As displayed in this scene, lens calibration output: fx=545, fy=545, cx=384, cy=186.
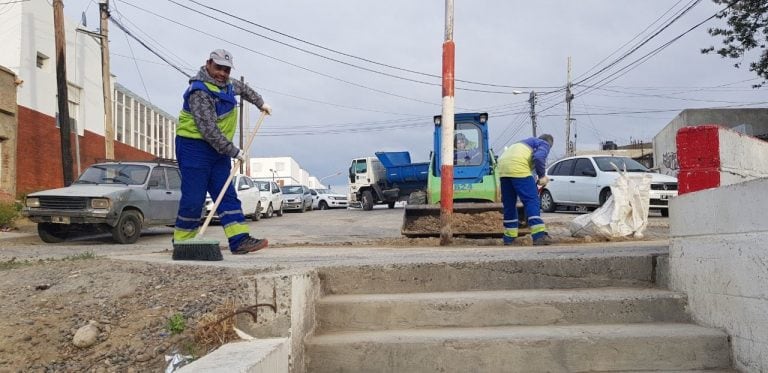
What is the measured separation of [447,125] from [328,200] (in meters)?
25.5

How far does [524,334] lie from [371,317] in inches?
35.2

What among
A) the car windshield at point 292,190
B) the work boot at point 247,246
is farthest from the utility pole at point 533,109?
the work boot at point 247,246

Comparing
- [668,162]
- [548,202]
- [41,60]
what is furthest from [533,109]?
[41,60]

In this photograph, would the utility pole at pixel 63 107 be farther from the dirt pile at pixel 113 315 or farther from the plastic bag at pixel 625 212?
the plastic bag at pixel 625 212

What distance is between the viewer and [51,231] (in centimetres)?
1068

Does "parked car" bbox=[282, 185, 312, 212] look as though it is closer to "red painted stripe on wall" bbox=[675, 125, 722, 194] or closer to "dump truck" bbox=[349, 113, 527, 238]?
"dump truck" bbox=[349, 113, 527, 238]

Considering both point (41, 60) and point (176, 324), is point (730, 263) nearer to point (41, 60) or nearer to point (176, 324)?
point (176, 324)

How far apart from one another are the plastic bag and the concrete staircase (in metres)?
4.08

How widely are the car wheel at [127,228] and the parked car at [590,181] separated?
10.7 metres

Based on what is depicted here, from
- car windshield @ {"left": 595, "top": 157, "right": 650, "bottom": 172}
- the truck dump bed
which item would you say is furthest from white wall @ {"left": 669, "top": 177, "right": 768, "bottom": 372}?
the truck dump bed

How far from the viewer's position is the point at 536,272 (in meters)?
3.58

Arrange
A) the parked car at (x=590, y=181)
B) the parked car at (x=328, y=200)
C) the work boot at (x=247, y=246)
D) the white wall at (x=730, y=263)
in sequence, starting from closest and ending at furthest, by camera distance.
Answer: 1. the white wall at (x=730, y=263)
2. the work boot at (x=247, y=246)
3. the parked car at (x=590, y=181)
4. the parked car at (x=328, y=200)

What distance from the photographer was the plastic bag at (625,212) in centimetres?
743

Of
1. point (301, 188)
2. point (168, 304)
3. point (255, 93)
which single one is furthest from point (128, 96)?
point (168, 304)
